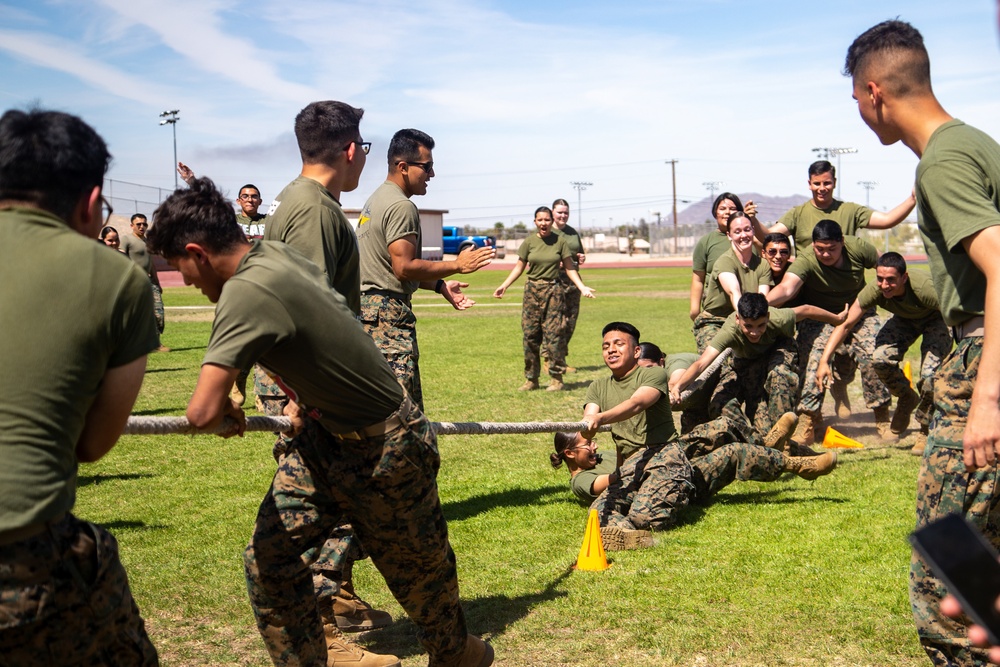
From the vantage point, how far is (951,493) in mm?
3598

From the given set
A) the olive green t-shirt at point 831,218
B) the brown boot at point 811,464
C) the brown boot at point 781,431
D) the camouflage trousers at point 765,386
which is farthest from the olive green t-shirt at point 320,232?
the olive green t-shirt at point 831,218

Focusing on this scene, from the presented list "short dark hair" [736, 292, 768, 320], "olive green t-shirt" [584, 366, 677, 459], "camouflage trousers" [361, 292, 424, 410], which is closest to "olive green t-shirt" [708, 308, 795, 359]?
"short dark hair" [736, 292, 768, 320]

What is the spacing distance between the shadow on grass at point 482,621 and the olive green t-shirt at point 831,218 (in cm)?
606

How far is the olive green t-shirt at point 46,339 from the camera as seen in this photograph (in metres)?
2.62

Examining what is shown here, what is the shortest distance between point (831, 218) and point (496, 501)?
Answer: 5.06 meters

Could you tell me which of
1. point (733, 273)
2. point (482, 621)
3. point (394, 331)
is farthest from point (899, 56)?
point (733, 273)

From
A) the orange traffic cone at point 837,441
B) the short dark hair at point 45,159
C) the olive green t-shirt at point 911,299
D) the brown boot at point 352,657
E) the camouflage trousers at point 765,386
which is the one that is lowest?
the orange traffic cone at point 837,441

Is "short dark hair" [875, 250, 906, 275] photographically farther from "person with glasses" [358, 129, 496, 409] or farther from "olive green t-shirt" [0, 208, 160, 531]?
"olive green t-shirt" [0, 208, 160, 531]

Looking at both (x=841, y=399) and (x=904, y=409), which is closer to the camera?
(x=904, y=409)

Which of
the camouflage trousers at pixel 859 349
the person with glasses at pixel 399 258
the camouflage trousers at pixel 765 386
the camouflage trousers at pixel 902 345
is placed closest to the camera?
the person with glasses at pixel 399 258

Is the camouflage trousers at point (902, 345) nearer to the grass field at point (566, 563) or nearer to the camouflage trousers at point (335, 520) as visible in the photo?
the grass field at point (566, 563)

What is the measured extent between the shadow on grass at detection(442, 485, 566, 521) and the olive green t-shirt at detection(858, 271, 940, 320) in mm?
3625

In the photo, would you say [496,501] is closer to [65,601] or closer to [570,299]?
[65,601]

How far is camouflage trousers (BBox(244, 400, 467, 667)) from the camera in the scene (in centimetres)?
405
